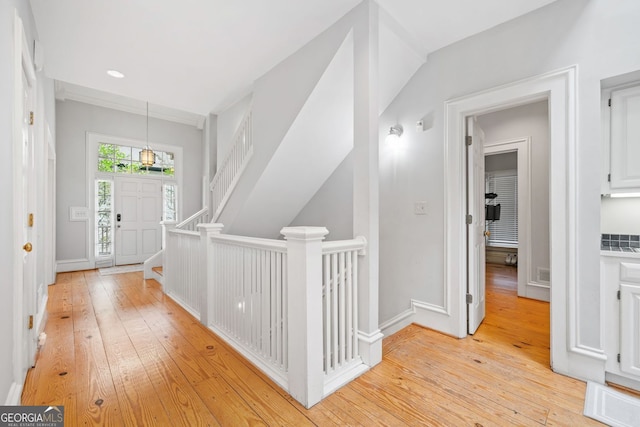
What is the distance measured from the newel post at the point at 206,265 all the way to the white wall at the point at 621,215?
10.4 ft

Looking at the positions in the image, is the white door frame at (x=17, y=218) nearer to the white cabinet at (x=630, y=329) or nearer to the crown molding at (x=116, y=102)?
the white cabinet at (x=630, y=329)

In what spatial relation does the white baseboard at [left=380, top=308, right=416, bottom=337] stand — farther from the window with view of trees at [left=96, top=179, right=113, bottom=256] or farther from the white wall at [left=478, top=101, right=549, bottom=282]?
the window with view of trees at [left=96, top=179, right=113, bottom=256]

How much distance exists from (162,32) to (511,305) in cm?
463

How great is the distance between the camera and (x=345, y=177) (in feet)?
11.1

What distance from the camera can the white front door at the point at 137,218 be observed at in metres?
5.77

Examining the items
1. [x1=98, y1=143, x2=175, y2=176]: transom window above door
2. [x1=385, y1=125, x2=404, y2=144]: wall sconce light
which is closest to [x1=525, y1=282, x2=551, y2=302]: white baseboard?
[x1=385, y1=125, x2=404, y2=144]: wall sconce light

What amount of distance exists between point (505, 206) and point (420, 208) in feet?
14.0

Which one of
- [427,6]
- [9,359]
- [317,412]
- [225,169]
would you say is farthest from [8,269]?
[427,6]

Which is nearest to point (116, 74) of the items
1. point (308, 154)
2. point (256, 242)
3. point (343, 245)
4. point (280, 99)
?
point (280, 99)

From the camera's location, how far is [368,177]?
205cm

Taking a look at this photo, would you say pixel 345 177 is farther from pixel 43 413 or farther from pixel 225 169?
pixel 43 413

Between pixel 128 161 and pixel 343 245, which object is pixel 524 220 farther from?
pixel 128 161

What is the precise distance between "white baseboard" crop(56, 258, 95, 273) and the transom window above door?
1791 mm

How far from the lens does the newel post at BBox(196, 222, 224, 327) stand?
2.71 meters
